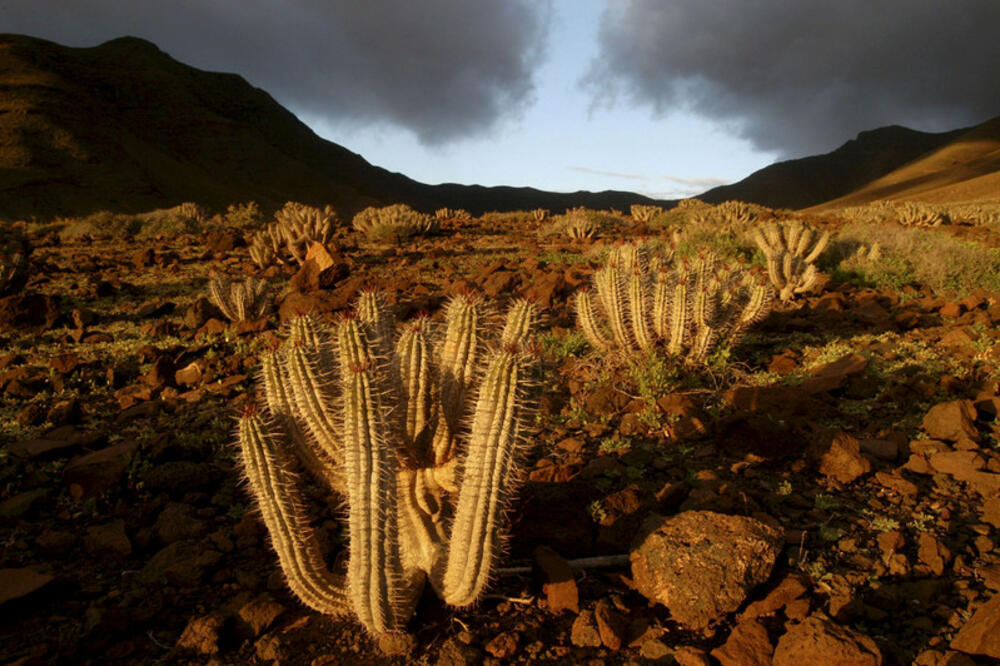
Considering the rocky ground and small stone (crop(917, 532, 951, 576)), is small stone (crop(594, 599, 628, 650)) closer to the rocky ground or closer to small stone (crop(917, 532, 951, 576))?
the rocky ground

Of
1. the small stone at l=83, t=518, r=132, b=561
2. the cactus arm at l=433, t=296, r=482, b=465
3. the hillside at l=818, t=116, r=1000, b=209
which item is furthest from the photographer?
the hillside at l=818, t=116, r=1000, b=209

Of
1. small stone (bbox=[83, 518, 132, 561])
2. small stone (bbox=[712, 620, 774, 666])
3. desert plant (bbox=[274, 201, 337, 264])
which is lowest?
small stone (bbox=[83, 518, 132, 561])

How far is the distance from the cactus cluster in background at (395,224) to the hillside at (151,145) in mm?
25891

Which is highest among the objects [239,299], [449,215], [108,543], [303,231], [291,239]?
[449,215]

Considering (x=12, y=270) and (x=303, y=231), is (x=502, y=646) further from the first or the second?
(x=303, y=231)

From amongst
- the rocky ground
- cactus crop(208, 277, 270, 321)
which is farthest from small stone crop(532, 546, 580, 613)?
cactus crop(208, 277, 270, 321)

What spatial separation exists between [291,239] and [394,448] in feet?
33.9

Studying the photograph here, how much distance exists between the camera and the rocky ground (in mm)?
2475

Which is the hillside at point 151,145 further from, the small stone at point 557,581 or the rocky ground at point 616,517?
the small stone at point 557,581

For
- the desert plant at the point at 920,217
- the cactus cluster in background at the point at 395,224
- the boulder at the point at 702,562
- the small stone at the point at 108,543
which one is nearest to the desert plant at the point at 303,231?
the cactus cluster in background at the point at 395,224

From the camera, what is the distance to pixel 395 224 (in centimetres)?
1462

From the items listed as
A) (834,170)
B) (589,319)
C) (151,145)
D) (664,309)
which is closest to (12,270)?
(589,319)

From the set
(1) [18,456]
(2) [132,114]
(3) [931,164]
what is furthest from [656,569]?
(3) [931,164]

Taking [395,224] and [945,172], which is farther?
[945,172]
